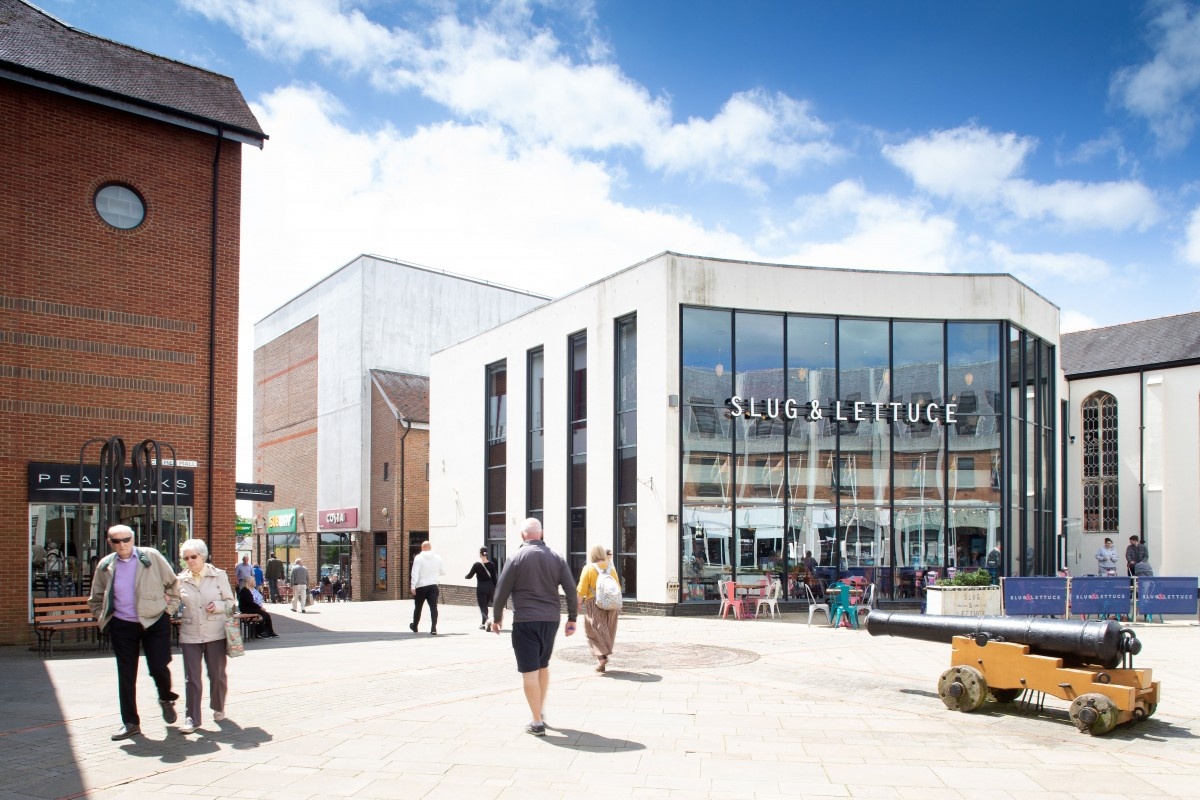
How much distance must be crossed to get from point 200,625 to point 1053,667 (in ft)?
23.0

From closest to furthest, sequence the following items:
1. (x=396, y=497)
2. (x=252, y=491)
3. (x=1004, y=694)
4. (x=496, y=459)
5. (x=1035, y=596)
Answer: (x=1004, y=694), (x=1035, y=596), (x=252, y=491), (x=496, y=459), (x=396, y=497)

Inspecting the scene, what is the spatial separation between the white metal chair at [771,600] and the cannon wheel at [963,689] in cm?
1020

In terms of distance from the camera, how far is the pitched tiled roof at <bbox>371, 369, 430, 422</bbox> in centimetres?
3459

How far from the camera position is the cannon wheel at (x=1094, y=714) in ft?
25.3

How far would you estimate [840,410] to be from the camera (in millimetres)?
21141

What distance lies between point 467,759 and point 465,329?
110ft

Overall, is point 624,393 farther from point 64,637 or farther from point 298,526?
point 298,526

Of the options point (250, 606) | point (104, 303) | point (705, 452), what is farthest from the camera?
point (705, 452)

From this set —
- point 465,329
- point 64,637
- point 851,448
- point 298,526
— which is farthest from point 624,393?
point 298,526

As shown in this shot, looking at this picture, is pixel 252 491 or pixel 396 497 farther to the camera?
pixel 396 497

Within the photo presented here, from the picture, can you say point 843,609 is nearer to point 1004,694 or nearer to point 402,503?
point 1004,694

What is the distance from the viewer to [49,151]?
15219 millimetres

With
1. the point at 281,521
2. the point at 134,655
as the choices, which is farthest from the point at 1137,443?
the point at 134,655

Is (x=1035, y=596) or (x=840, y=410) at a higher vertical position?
(x=840, y=410)
